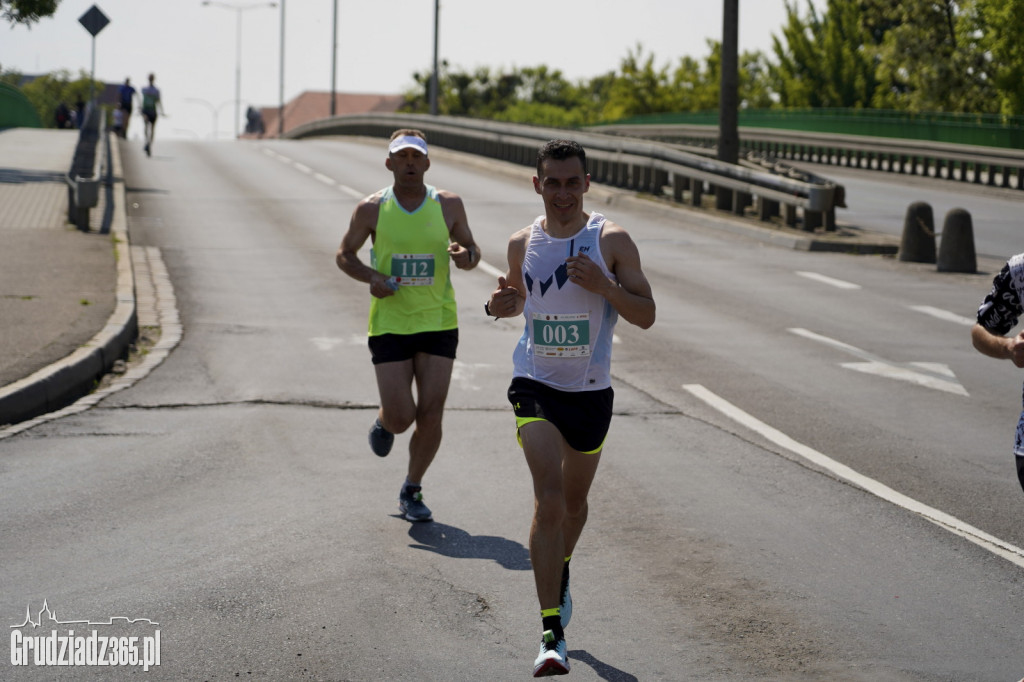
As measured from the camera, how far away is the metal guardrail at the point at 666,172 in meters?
22.4

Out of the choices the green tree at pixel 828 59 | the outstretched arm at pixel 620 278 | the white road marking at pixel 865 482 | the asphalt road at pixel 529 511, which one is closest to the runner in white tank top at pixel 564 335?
the outstretched arm at pixel 620 278

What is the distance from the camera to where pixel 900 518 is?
24.8ft

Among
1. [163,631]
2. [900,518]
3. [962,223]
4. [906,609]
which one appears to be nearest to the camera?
[163,631]

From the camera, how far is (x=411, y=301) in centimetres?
754

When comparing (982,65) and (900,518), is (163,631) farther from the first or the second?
(982,65)

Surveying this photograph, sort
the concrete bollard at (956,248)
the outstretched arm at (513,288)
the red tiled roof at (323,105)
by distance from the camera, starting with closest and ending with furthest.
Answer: the outstretched arm at (513,288), the concrete bollard at (956,248), the red tiled roof at (323,105)

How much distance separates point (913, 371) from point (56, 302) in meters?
8.37

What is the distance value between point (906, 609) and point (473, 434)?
4.25 metres

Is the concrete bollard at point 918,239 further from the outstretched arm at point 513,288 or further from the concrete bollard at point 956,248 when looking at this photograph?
the outstretched arm at point 513,288

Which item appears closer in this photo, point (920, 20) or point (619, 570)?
point (619, 570)

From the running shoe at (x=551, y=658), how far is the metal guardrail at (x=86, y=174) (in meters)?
16.1

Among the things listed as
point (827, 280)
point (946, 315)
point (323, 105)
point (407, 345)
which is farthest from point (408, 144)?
point (323, 105)

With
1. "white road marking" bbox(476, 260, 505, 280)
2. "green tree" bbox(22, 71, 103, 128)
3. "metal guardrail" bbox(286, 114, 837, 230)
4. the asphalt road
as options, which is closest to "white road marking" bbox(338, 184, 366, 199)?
"metal guardrail" bbox(286, 114, 837, 230)

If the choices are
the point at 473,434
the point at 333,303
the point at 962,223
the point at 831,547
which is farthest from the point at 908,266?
the point at 831,547
